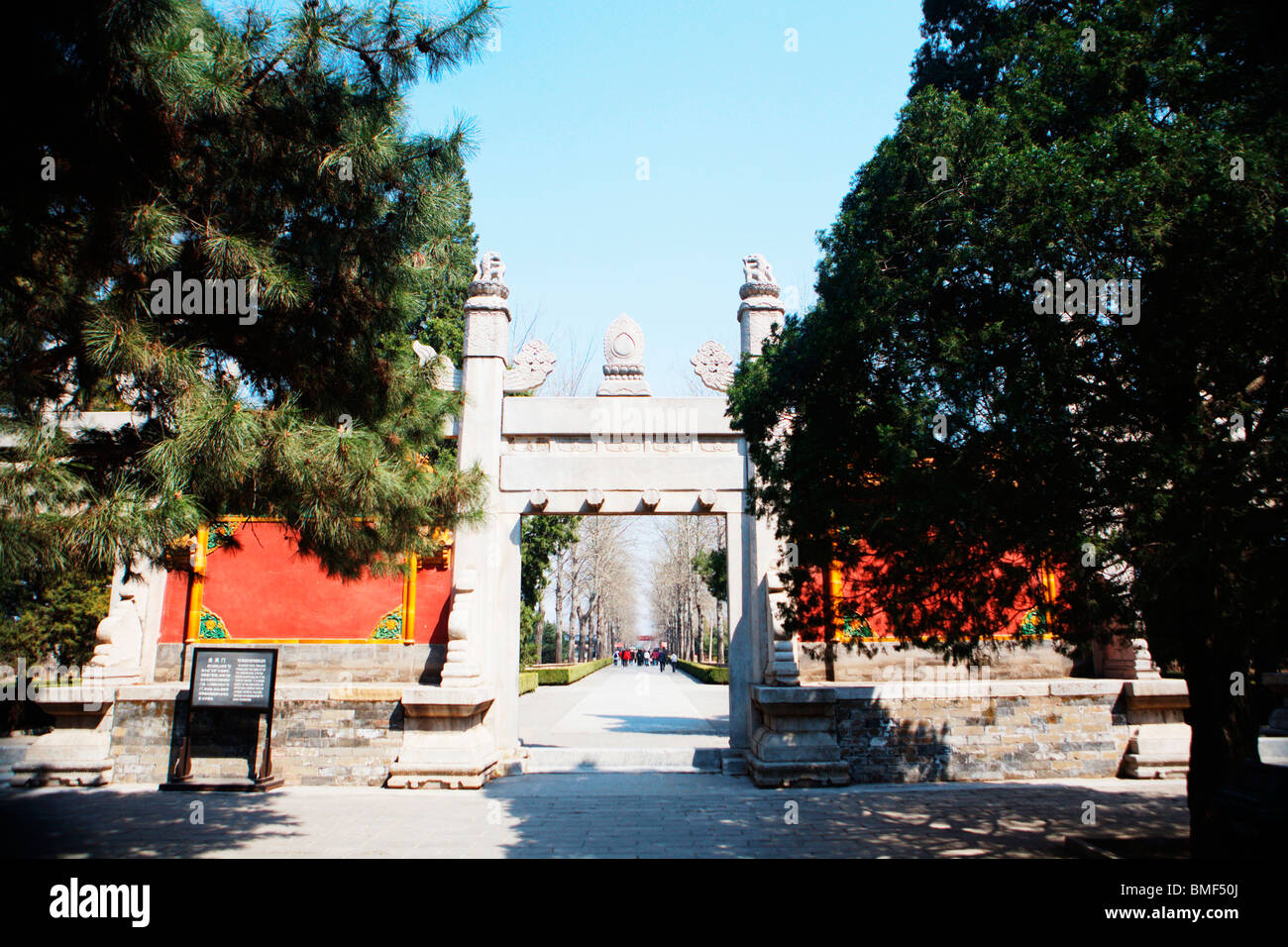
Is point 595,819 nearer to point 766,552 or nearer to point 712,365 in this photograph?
point 766,552

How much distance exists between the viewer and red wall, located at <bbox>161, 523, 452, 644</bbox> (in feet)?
33.9

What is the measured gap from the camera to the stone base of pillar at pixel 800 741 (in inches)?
362

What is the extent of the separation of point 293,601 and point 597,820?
5.31 meters

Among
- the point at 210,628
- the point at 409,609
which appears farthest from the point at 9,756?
the point at 409,609

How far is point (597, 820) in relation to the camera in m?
7.71

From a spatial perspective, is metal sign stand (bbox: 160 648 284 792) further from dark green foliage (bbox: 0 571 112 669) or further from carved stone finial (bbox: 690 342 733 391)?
carved stone finial (bbox: 690 342 733 391)

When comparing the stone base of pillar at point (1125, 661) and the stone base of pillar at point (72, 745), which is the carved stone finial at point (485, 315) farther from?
the stone base of pillar at point (1125, 661)

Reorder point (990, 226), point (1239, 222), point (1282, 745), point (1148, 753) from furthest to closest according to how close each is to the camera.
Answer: point (1282, 745)
point (1148, 753)
point (990, 226)
point (1239, 222)

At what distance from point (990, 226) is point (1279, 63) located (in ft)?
6.13
